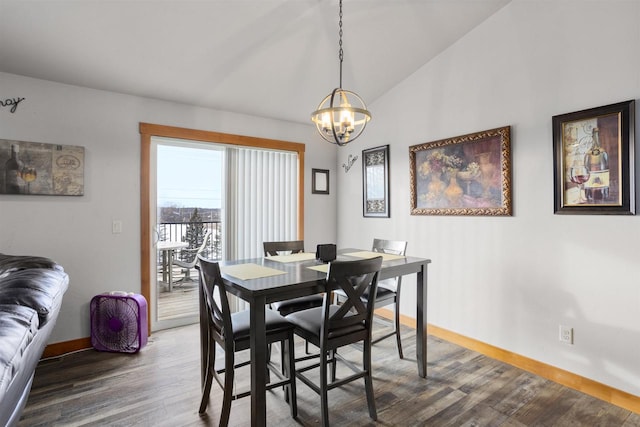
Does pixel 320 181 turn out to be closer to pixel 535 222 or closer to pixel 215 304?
pixel 535 222

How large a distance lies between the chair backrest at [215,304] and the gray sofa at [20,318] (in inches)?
28.8

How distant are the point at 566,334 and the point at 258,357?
219 centimetres

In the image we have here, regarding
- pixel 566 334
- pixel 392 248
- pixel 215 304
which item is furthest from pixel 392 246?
pixel 215 304

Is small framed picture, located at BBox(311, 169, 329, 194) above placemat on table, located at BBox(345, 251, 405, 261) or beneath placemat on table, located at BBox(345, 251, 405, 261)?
above

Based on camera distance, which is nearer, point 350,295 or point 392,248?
point 350,295

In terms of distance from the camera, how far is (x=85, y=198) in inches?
114

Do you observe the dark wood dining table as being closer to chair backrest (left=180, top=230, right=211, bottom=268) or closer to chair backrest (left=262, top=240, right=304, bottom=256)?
chair backrest (left=262, top=240, right=304, bottom=256)

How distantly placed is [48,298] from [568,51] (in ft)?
11.7

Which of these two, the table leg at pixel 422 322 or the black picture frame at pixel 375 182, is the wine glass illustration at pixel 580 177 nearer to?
the table leg at pixel 422 322

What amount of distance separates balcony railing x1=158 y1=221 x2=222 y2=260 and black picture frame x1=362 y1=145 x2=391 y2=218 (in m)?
1.74

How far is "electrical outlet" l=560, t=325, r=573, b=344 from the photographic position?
2.36m

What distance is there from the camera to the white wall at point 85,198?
8.69ft

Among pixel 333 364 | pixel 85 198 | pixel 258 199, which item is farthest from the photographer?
pixel 258 199

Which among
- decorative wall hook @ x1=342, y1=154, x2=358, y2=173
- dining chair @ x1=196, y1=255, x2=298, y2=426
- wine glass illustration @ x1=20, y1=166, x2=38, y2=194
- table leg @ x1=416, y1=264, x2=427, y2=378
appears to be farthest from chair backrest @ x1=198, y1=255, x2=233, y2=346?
decorative wall hook @ x1=342, y1=154, x2=358, y2=173
